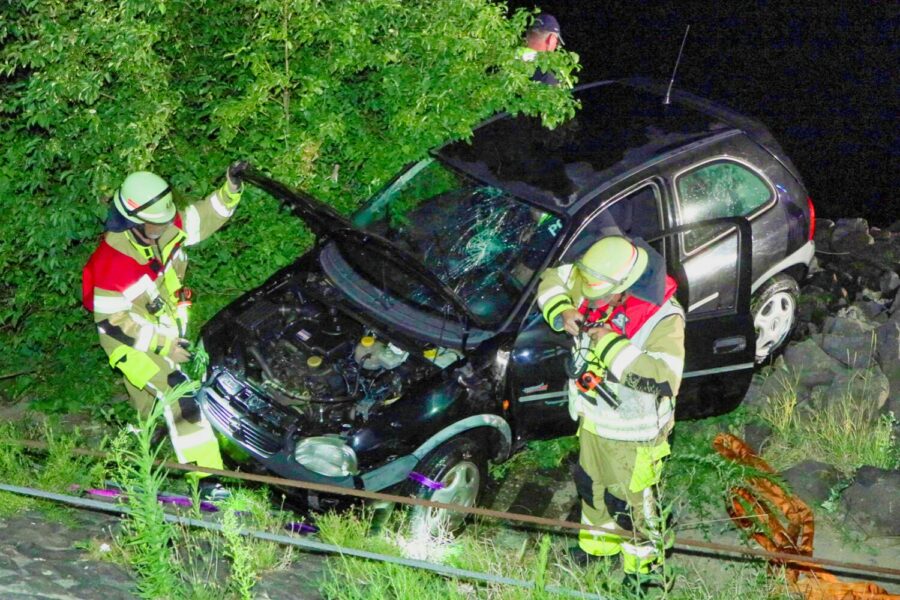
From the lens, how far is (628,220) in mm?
6688

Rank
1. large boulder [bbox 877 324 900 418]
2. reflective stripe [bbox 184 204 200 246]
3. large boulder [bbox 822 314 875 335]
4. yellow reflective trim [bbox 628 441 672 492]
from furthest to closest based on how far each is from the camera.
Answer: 1. large boulder [bbox 822 314 875 335]
2. large boulder [bbox 877 324 900 418]
3. reflective stripe [bbox 184 204 200 246]
4. yellow reflective trim [bbox 628 441 672 492]

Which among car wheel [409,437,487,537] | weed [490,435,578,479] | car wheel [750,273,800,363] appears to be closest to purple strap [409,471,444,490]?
car wheel [409,437,487,537]

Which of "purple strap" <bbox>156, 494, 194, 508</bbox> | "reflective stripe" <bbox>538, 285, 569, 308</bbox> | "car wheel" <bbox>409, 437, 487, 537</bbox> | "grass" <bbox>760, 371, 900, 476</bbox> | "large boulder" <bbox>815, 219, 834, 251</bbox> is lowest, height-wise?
"large boulder" <bbox>815, 219, 834, 251</bbox>

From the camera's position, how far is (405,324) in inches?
241

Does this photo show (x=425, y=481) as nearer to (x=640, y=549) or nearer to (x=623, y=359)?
(x=640, y=549)

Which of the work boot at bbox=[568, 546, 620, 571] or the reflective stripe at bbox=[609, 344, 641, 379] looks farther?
the work boot at bbox=[568, 546, 620, 571]

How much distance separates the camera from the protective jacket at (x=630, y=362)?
5211mm

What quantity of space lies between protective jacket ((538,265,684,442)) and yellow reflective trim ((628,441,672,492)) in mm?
66

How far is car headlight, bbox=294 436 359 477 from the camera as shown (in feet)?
18.4

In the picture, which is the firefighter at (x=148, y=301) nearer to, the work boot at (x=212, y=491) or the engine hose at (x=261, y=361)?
the work boot at (x=212, y=491)

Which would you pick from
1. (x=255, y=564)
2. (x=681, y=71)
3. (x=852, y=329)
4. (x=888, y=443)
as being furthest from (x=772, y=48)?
(x=255, y=564)

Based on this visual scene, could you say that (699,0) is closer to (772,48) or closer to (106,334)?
(772,48)

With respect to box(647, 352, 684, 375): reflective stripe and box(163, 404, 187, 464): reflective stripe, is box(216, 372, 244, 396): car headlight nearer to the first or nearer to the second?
→ box(163, 404, 187, 464): reflective stripe

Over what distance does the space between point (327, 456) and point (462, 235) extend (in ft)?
5.24
